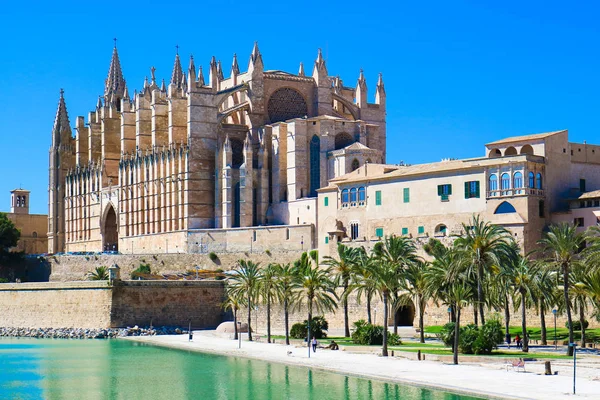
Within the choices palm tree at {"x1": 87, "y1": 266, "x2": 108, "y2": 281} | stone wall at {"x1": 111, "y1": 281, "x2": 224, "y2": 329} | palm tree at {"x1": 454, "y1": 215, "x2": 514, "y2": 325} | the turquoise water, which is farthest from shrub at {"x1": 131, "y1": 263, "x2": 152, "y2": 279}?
palm tree at {"x1": 454, "y1": 215, "x2": 514, "y2": 325}

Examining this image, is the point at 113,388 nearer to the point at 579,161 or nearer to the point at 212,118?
the point at 579,161

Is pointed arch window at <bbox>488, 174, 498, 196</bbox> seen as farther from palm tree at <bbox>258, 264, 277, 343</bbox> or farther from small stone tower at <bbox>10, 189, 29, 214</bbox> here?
small stone tower at <bbox>10, 189, 29, 214</bbox>

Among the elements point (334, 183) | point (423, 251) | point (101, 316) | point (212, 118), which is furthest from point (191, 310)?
point (212, 118)

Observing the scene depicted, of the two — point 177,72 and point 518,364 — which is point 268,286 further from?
point 177,72

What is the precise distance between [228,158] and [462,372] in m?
39.4

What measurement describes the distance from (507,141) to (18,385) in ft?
86.6

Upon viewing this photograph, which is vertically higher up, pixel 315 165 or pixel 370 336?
pixel 315 165

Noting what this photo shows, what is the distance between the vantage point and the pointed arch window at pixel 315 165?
70.6 metres

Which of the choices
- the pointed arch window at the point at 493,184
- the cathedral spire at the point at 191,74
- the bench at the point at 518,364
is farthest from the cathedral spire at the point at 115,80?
the bench at the point at 518,364

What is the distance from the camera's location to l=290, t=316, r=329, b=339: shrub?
49.7 m

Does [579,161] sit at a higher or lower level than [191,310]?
higher

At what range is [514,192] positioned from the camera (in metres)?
50.7

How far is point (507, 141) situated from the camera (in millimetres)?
54094

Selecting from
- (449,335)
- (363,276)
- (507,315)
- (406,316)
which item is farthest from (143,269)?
(449,335)
